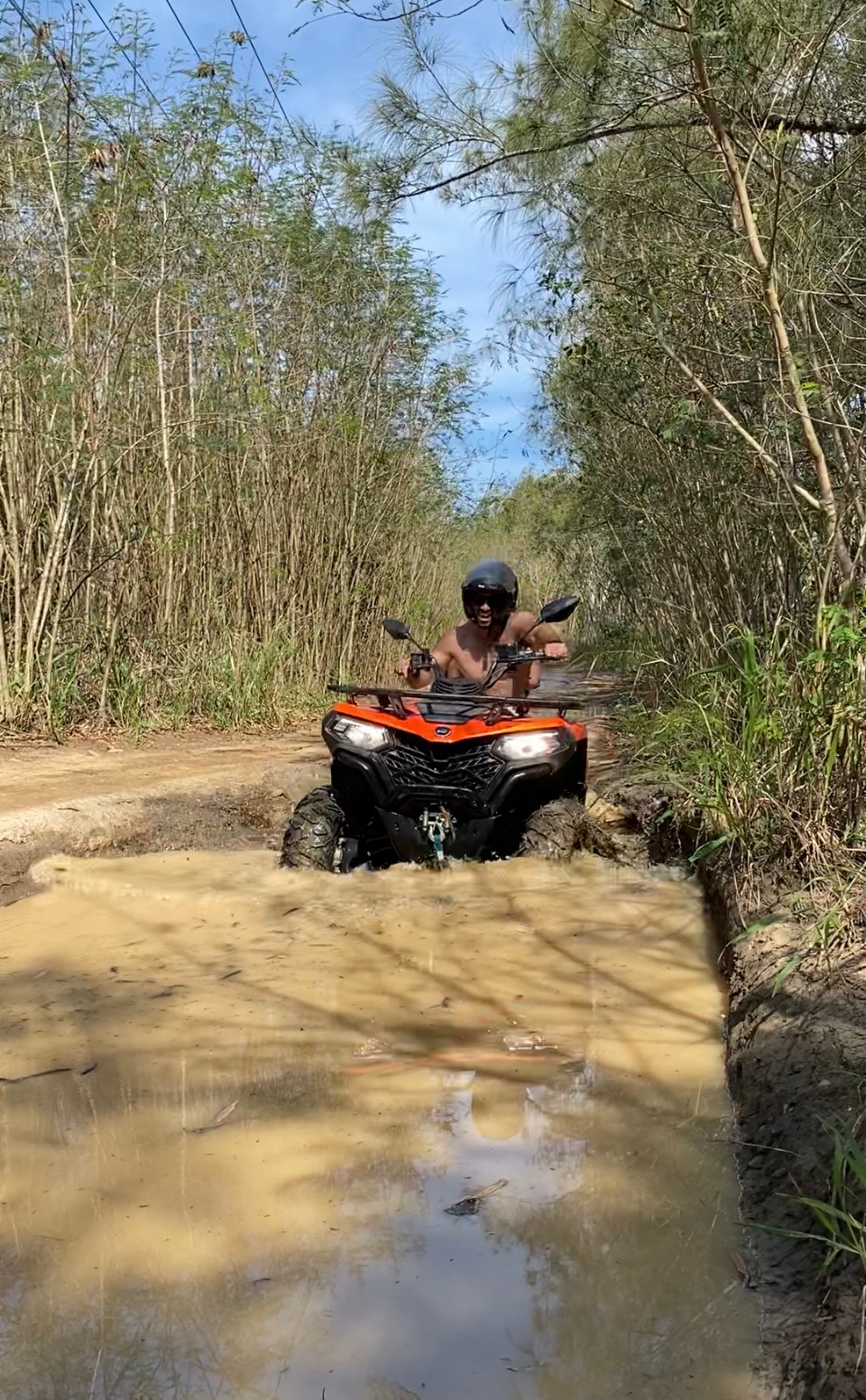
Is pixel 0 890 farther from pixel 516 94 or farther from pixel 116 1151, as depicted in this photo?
pixel 516 94

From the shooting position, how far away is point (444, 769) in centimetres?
416

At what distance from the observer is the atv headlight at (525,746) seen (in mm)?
4203

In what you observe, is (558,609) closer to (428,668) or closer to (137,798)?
(428,668)

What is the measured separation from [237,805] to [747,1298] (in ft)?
13.6

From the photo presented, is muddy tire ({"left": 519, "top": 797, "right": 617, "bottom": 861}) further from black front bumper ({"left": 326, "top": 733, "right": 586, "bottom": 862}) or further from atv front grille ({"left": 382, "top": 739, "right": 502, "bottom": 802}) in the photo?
atv front grille ({"left": 382, "top": 739, "right": 502, "bottom": 802})

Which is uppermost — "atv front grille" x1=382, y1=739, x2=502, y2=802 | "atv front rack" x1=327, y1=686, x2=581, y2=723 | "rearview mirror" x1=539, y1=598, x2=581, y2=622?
"rearview mirror" x1=539, y1=598, x2=581, y2=622

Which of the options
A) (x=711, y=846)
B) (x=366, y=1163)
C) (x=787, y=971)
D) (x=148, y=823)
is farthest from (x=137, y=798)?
(x=787, y=971)

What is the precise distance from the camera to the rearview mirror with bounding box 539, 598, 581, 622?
4.20 metres

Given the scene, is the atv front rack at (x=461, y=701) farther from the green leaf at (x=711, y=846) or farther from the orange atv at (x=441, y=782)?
the green leaf at (x=711, y=846)

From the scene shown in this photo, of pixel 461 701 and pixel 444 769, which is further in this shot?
pixel 461 701

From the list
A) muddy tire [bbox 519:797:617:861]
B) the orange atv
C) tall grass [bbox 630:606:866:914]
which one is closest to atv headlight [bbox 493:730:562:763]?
the orange atv

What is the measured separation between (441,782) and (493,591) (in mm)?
1140

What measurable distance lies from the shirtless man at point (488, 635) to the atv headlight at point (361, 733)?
57 centimetres

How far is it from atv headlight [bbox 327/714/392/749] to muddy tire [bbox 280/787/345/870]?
36cm
